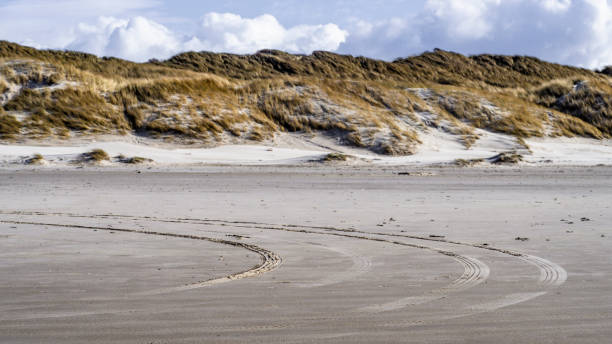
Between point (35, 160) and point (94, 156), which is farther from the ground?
point (94, 156)

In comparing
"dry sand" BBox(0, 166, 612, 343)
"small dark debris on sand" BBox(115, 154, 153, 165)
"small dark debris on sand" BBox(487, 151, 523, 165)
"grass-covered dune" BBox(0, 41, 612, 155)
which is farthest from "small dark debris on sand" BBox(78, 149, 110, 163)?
"small dark debris on sand" BBox(487, 151, 523, 165)

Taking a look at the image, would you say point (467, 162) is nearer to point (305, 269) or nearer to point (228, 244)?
point (228, 244)

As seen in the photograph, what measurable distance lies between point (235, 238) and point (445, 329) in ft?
16.3

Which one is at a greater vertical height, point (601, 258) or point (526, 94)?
point (526, 94)

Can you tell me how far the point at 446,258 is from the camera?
24.1ft

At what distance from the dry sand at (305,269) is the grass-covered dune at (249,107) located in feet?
70.6

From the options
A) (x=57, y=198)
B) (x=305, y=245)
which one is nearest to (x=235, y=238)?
(x=305, y=245)

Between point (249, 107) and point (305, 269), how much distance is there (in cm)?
3452

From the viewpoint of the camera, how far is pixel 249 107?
4075 centimetres

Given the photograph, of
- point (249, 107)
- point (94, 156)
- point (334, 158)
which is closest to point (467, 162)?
point (334, 158)

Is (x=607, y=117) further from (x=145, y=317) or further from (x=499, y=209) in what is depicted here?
(x=145, y=317)

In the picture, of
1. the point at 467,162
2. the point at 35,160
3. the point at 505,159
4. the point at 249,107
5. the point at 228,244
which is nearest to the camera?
the point at 228,244

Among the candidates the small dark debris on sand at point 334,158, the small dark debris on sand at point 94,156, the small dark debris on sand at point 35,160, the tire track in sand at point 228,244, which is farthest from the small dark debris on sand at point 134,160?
the tire track in sand at point 228,244

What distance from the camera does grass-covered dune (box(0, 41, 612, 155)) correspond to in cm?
3662
